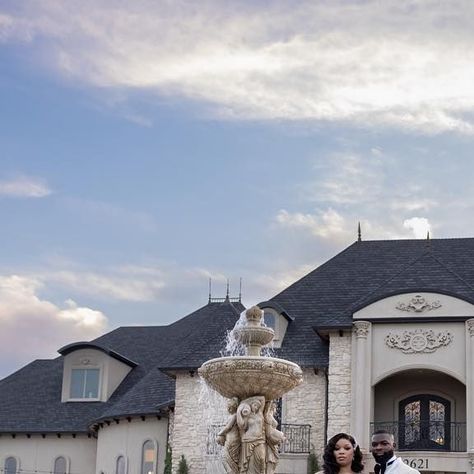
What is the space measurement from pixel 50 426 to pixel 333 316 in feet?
37.2

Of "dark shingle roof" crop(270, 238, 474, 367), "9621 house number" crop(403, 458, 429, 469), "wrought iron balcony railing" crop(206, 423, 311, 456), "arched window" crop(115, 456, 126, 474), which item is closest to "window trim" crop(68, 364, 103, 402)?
"arched window" crop(115, 456, 126, 474)

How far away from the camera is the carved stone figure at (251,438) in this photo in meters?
17.3

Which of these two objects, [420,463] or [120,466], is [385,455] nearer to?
[420,463]

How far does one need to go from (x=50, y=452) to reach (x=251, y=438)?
26.2m

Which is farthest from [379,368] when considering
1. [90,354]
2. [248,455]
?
[248,455]

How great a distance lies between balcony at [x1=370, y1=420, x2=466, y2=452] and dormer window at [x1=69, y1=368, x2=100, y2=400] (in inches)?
469

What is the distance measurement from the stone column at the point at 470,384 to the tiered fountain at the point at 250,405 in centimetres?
1673

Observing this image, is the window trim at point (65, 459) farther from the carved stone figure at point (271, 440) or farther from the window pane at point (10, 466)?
the carved stone figure at point (271, 440)

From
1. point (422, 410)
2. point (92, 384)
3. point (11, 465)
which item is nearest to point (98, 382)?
point (92, 384)

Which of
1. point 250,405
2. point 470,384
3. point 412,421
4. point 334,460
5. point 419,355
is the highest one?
point 419,355

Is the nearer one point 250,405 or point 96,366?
point 250,405

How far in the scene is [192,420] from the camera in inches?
1444

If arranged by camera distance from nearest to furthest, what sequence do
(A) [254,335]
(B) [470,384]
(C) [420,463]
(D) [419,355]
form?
(A) [254,335] < (C) [420,463] < (B) [470,384] < (D) [419,355]

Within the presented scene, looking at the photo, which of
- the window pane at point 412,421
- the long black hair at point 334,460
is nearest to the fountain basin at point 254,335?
the long black hair at point 334,460
